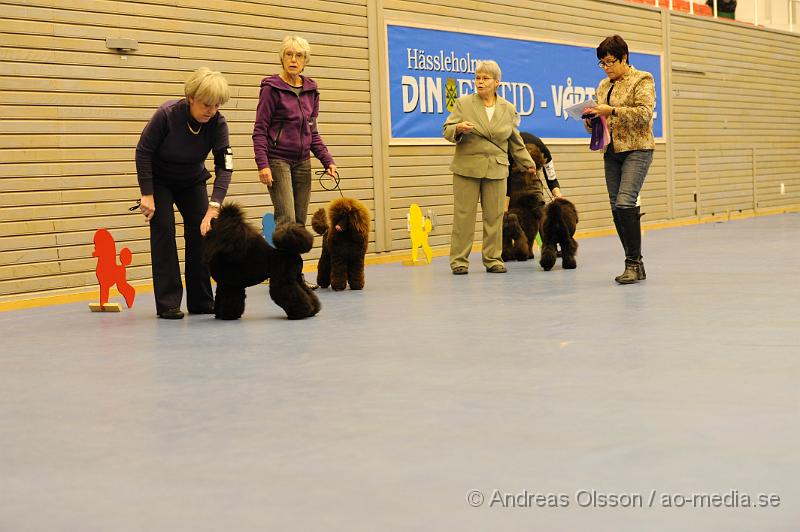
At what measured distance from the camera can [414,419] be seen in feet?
11.4

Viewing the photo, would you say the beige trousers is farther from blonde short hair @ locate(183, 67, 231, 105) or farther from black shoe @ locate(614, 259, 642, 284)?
blonde short hair @ locate(183, 67, 231, 105)

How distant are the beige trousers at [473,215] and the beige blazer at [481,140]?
0.10 m

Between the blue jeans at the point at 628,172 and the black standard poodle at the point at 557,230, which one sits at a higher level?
the blue jeans at the point at 628,172

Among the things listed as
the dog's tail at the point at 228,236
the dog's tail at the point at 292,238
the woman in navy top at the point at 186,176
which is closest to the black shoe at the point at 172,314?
the woman in navy top at the point at 186,176

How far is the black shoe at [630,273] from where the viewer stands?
7520 millimetres

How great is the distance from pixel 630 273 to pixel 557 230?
1.22 meters

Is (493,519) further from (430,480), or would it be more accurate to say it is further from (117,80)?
(117,80)

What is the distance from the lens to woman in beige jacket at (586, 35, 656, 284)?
736 centimetres

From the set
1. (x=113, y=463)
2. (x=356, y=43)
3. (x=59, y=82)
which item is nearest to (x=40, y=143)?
(x=59, y=82)

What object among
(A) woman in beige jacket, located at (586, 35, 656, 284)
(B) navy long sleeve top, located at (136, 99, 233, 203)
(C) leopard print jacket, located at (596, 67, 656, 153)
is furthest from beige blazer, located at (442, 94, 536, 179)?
(B) navy long sleeve top, located at (136, 99, 233, 203)

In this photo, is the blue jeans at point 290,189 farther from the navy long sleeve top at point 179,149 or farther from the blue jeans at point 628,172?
the blue jeans at point 628,172

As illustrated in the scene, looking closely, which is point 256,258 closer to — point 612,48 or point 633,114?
point 633,114

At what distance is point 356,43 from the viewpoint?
10.6 m

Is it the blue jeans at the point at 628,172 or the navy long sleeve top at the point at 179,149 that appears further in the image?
the blue jeans at the point at 628,172
